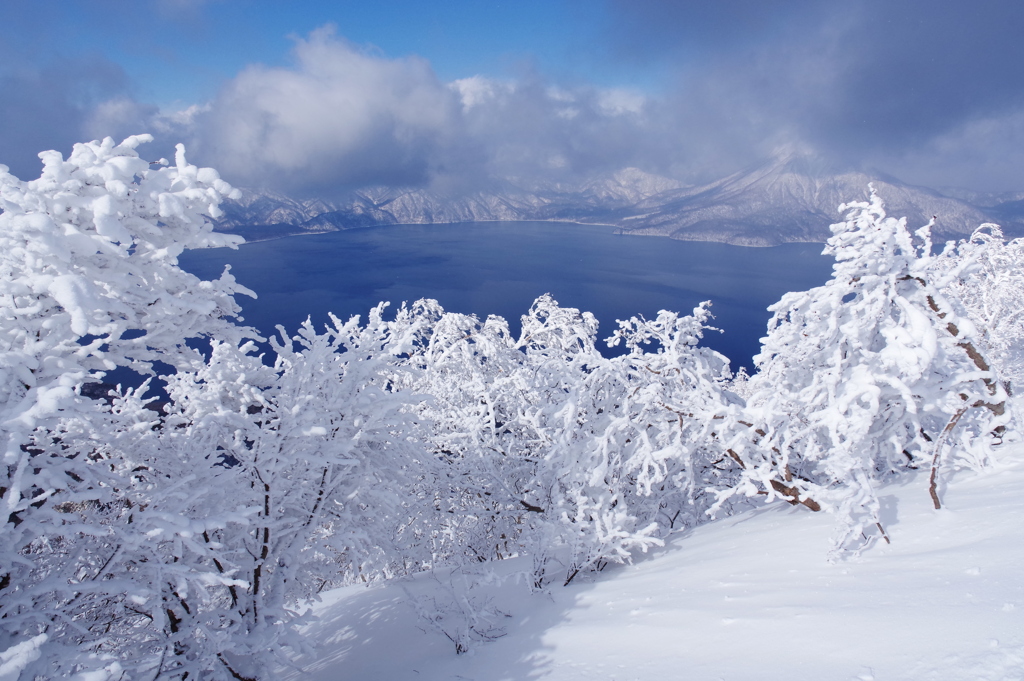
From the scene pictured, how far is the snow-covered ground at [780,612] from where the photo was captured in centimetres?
359

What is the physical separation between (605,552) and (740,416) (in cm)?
311

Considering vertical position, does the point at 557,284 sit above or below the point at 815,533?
above

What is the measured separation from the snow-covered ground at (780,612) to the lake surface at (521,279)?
4177 centimetres

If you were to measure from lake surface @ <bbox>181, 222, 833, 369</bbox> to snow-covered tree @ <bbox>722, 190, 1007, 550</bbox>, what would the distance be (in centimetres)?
4140

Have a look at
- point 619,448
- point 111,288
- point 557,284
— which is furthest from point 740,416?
point 557,284

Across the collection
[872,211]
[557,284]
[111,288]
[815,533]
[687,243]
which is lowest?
[815,533]

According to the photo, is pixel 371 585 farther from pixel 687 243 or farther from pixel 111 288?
pixel 687 243

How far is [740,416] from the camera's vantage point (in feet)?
22.6

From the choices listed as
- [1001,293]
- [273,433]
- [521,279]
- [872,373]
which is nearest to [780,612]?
[872,373]

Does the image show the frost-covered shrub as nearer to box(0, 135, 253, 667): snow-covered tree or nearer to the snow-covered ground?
the snow-covered ground

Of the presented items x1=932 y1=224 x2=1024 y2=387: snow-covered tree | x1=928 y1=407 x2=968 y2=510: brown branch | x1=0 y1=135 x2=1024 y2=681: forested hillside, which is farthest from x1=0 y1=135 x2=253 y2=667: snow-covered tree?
x1=932 y1=224 x2=1024 y2=387: snow-covered tree

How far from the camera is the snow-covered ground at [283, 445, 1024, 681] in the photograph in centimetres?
359

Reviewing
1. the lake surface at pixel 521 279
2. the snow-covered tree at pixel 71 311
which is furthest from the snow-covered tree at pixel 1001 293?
the lake surface at pixel 521 279

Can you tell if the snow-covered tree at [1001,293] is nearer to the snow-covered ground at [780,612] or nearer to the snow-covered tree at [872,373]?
the snow-covered tree at [872,373]
